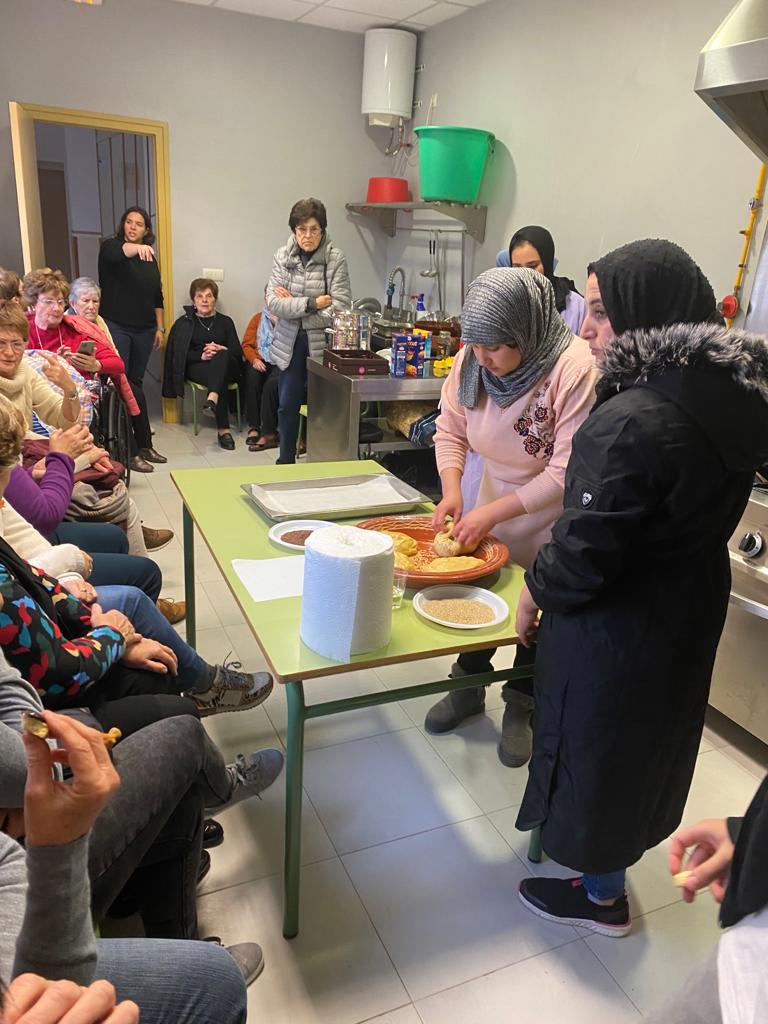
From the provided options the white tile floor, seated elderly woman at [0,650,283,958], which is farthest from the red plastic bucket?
seated elderly woman at [0,650,283,958]

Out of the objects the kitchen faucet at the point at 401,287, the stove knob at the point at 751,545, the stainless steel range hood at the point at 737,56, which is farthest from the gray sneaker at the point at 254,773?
the kitchen faucet at the point at 401,287

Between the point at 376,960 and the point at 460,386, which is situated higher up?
the point at 460,386

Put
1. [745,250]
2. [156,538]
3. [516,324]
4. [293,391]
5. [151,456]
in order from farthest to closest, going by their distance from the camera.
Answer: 1. [151,456]
2. [293,391]
3. [156,538]
4. [745,250]
5. [516,324]

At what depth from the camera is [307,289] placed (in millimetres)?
4148

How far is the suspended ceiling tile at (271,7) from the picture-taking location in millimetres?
4520

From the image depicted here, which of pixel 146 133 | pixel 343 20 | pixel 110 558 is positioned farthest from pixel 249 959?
pixel 343 20

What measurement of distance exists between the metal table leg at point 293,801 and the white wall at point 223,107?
4.68 metres

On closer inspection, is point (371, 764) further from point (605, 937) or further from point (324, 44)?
point (324, 44)

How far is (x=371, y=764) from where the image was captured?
2.04 meters

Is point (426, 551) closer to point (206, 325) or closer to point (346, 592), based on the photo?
point (346, 592)

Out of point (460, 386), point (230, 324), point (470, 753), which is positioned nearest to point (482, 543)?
point (460, 386)

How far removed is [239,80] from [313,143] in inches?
25.1

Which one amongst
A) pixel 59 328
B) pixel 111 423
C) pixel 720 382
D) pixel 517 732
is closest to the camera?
pixel 720 382

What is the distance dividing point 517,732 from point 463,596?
686mm
